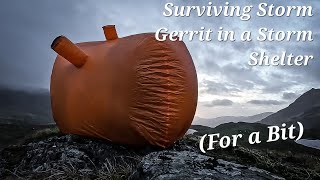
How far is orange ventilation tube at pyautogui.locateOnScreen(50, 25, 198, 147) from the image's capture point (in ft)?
19.2

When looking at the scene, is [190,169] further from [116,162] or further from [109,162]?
[116,162]

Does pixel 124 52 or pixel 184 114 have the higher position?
pixel 124 52

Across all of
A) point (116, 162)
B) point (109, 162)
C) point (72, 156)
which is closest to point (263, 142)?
point (116, 162)

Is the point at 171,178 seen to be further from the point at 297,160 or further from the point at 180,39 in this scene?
the point at 297,160

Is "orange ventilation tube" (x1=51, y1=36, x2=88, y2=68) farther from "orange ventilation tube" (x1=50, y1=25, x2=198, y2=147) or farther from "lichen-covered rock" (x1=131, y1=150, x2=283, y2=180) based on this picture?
"lichen-covered rock" (x1=131, y1=150, x2=283, y2=180)

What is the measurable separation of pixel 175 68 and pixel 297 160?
3468mm

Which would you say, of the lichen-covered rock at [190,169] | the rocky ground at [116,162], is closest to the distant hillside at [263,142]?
the rocky ground at [116,162]

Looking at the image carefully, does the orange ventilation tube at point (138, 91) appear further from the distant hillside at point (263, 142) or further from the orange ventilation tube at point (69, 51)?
the distant hillside at point (263, 142)

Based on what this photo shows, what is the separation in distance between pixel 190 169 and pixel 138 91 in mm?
2558

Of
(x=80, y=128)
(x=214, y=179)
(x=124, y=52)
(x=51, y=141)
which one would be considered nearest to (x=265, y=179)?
(x=214, y=179)

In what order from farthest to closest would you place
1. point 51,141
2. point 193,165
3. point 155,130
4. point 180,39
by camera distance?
point 51,141
point 180,39
point 155,130
point 193,165

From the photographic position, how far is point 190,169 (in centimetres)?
345

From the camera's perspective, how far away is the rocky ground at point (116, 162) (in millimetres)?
3453

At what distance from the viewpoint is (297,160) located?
754cm
